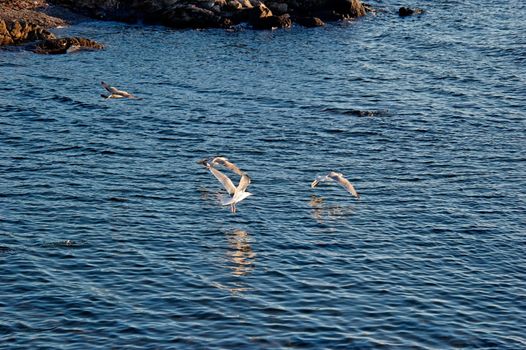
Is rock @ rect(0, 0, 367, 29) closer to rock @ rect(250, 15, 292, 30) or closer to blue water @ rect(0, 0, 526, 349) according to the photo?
rock @ rect(250, 15, 292, 30)

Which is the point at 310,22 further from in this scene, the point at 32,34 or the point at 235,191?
the point at 235,191

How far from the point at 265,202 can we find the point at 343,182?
2796mm

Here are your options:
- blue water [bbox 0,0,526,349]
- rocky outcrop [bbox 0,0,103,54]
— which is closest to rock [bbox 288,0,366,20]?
blue water [bbox 0,0,526,349]

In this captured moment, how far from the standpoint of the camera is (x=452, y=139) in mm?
39344

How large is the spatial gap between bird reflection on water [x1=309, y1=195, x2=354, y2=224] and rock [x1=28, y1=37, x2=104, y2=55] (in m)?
26.4

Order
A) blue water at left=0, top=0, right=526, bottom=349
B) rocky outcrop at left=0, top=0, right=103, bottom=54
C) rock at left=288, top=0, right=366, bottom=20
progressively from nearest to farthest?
blue water at left=0, top=0, right=526, bottom=349 < rocky outcrop at left=0, top=0, right=103, bottom=54 < rock at left=288, top=0, right=366, bottom=20

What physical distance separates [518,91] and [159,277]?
27209 mm

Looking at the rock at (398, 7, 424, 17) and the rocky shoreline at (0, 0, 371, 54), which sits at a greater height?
the rock at (398, 7, 424, 17)

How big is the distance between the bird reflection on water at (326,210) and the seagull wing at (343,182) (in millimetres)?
559

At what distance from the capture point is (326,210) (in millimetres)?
31438

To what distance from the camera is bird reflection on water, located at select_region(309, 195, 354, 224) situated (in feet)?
101

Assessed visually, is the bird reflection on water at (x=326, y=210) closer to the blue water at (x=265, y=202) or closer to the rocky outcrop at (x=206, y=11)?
the blue water at (x=265, y=202)

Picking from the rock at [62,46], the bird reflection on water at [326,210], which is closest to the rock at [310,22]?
the rock at [62,46]

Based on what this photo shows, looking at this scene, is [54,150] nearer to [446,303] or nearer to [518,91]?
[446,303]
